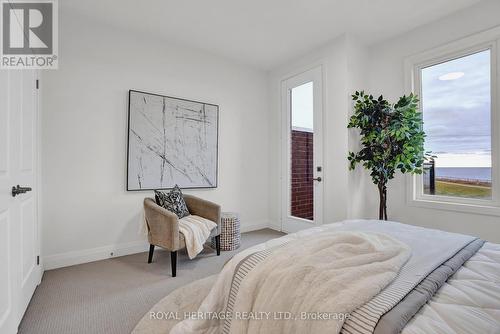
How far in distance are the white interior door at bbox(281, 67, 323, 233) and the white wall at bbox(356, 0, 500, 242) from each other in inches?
25.8

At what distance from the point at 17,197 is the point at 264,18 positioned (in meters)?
2.76

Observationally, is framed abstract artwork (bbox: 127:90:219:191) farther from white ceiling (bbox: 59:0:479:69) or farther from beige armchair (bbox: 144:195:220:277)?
white ceiling (bbox: 59:0:479:69)

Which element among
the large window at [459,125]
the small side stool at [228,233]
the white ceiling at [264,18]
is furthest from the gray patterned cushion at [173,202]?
the large window at [459,125]

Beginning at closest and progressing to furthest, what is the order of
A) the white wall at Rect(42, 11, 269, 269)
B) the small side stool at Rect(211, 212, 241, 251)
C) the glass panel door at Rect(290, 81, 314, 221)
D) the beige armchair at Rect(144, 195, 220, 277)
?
the beige armchair at Rect(144, 195, 220, 277), the white wall at Rect(42, 11, 269, 269), the small side stool at Rect(211, 212, 241, 251), the glass panel door at Rect(290, 81, 314, 221)

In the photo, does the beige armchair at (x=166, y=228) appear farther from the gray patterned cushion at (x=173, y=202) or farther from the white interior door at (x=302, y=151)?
the white interior door at (x=302, y=151)

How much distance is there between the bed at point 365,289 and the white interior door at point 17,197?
0.97 metres

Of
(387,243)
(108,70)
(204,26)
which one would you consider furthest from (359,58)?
(108,70)

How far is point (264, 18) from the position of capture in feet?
9.18

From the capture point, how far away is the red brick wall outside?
3.56 m

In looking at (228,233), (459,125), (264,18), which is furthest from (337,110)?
(228,233)

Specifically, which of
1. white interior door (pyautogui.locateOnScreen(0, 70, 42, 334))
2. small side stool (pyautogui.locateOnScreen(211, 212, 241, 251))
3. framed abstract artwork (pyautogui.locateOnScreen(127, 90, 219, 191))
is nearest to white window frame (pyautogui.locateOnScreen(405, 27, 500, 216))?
small side stool (pyautogui.locateOnScreen(211, 212, 241, 251))

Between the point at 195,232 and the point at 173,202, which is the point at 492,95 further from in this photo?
the point at 173,202

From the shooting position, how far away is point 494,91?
2.44 meters

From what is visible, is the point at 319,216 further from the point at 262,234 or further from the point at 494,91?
the point at 494,91
